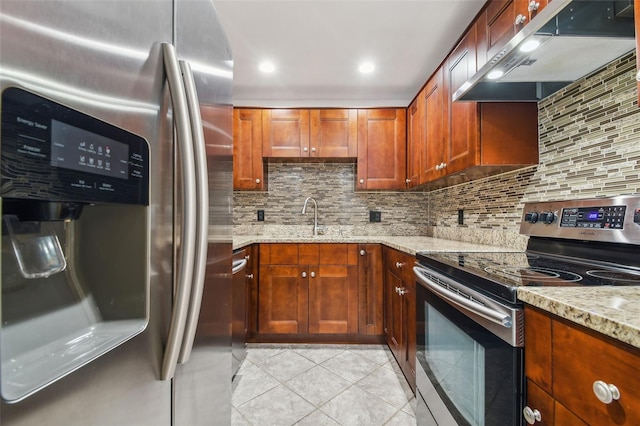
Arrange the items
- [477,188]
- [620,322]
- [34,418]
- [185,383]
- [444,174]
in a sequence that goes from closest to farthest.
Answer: [34,418] < [620,322] < [185,383] < [444,174] < [477,188]

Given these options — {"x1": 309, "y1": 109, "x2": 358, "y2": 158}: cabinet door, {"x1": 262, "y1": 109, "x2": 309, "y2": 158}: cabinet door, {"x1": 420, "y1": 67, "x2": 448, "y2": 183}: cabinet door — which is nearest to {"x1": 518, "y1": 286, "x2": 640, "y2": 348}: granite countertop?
{"x1": 420, "y1": 67, "x2": 448, "y2": 183}: cabinet door

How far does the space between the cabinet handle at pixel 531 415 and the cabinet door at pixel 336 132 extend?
7.60 feet

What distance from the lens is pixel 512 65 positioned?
1.16m

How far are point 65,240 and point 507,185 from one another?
209 cm

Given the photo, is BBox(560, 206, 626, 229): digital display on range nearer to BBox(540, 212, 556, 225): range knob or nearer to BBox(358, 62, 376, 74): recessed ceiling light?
BBox(540, 212, 556, 225): range knob

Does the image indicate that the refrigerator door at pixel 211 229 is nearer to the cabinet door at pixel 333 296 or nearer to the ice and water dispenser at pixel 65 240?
the ice and water dispenser at pixel 65 240

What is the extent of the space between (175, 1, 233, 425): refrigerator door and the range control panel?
1.40m

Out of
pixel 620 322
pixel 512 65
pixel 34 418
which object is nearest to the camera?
pixel 34 418

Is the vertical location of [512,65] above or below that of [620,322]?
above

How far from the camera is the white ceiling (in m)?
1.66

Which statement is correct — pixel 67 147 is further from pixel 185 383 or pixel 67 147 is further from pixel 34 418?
pixel 185 383

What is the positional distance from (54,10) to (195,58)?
41cm

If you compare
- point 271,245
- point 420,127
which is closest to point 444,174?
point 420,127

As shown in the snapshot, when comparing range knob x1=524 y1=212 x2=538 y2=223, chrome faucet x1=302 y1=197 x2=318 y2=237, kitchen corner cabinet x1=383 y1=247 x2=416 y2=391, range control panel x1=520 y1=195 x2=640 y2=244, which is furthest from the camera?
chrome faucet x1=302 y1=197 x2=318 y2=237
